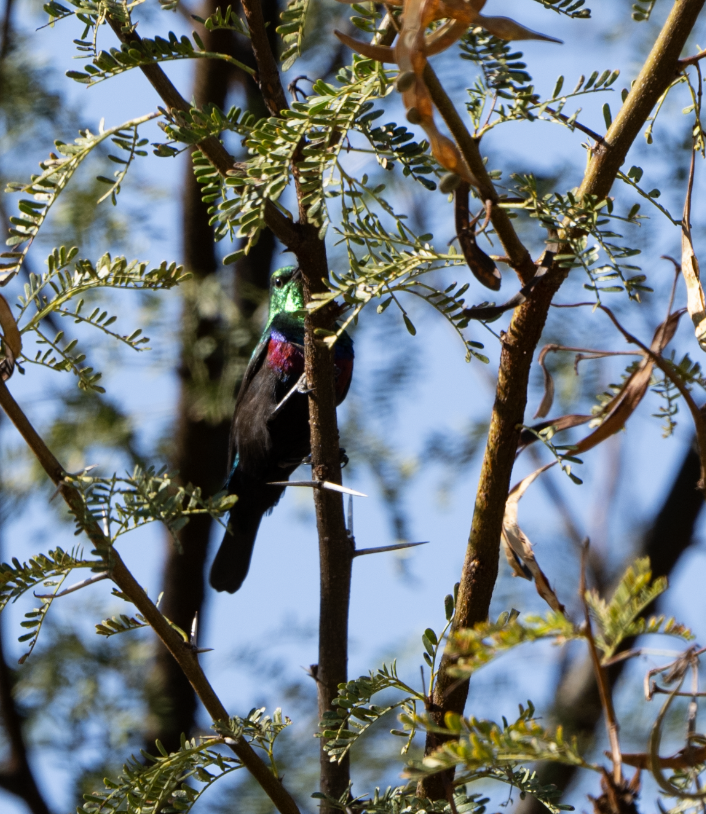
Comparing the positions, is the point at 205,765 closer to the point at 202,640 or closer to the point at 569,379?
the point at 569,379

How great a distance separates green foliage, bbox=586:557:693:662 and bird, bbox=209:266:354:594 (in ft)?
8.26

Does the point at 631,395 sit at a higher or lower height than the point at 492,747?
higher

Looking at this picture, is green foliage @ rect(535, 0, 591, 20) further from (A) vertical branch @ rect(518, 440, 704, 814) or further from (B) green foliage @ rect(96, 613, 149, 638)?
(A) vertical branch @ rect(518, 440, 704, 814)

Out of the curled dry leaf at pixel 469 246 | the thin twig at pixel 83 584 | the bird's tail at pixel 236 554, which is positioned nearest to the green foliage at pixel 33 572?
the thin twig at pixel 83 584

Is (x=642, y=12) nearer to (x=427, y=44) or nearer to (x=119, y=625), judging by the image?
(x=427, y=44)

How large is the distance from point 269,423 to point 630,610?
2833mm

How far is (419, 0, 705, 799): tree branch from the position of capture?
4.59 ft

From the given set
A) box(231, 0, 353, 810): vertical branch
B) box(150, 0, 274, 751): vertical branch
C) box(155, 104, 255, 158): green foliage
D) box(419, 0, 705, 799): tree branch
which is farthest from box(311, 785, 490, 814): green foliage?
box(150, 0, 274, 751): vertical branch

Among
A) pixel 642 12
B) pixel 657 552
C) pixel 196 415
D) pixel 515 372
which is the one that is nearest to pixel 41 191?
pixel 515 372

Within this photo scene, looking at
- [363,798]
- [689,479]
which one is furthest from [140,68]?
[689,479]

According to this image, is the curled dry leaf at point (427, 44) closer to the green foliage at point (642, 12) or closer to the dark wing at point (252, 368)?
the green foliage at point (642, 12)

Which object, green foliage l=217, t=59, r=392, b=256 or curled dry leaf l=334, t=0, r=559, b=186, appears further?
green foliage l=217, t=59, r=392, b=256

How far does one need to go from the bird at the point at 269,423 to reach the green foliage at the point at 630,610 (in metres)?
2.52

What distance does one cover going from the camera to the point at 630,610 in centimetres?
96
